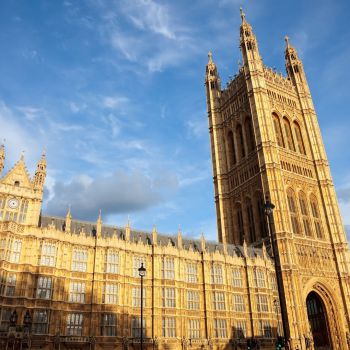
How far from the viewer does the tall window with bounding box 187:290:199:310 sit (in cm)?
5154

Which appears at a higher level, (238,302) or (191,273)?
(191,273)

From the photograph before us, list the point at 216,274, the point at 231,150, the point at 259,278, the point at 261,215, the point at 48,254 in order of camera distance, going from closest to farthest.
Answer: the point at 48,254, the point at 216,274, the point at 259,278, the point at 261,215, the point at 231,150

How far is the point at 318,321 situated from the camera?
66375mm

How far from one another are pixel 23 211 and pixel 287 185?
46.9 metres

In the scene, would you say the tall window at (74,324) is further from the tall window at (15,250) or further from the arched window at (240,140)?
the arched window at (240,140)

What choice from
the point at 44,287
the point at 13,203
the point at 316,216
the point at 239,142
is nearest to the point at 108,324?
the point at 44,287

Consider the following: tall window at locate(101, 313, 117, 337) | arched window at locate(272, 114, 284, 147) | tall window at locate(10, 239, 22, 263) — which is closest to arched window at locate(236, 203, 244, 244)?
arched window at locate(272, 114, 284, 147)

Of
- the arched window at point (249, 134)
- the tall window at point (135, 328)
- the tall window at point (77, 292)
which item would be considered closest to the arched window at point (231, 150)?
the arched window at point (249, 134)

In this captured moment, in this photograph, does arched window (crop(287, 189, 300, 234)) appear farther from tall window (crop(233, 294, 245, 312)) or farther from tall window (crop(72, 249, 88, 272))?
tall window (crop(72, 249, 88, 272))

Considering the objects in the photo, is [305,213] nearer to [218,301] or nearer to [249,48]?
[218,301]

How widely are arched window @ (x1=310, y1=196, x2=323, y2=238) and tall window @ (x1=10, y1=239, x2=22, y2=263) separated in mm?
52489

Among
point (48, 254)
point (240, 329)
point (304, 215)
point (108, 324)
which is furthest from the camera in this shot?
point (304, 215)

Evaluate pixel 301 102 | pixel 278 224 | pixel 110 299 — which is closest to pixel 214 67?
pixel 301 102

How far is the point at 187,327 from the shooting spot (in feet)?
163
